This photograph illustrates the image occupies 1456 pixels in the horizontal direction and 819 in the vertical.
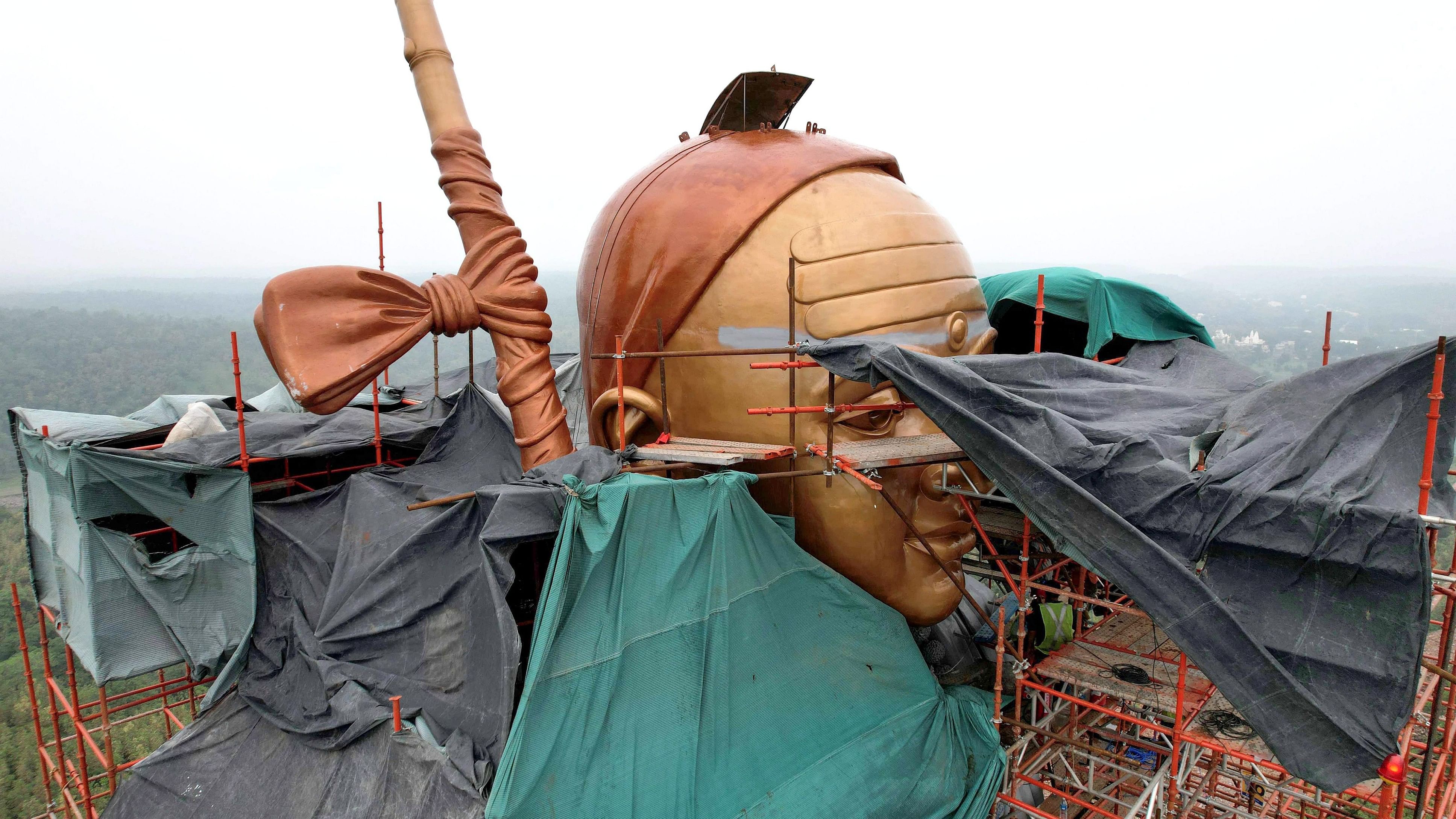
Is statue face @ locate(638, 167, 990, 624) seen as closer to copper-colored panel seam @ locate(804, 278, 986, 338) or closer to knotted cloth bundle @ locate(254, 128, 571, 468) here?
copper-colored panel seam @ locate(804, 278, 986, 338)

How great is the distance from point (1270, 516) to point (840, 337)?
302 cm

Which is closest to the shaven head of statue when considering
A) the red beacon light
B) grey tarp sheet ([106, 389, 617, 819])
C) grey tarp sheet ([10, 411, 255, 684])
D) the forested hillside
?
grey tarp sheet ([106, 389, 617, 819])

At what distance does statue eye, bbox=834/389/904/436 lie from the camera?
271 inches

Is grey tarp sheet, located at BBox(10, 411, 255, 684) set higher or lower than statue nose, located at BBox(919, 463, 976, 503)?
lower

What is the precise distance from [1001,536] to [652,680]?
415cm

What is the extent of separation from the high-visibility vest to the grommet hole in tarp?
8.38 m

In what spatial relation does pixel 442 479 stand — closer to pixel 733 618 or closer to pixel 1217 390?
pixel 733 618

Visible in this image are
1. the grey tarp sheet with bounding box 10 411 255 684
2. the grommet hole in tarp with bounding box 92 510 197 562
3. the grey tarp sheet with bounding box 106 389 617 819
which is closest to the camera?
the grey tarp sheet with bounding box 106 389 617 819

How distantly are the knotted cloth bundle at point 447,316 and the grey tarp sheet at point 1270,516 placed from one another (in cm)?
324

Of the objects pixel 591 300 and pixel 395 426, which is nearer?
pixel 591 300

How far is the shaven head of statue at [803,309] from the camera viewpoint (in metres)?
6.76

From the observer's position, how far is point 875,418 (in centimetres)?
696

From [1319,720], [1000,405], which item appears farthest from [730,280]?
[1319,720]

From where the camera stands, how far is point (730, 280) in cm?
688
